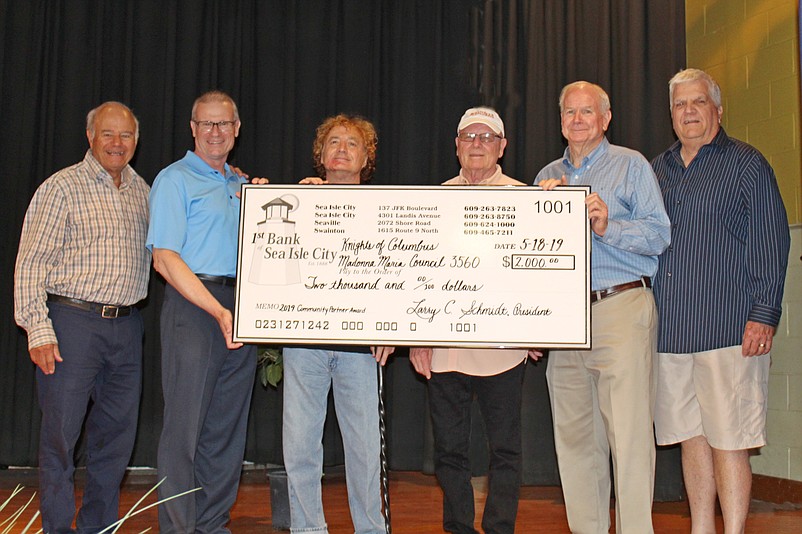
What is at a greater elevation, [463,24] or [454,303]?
[463,24]

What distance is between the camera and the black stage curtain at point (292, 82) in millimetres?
4707

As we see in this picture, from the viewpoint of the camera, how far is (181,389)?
9.30 ft

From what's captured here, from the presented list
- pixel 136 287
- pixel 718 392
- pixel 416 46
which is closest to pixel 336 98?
pixel 416 46

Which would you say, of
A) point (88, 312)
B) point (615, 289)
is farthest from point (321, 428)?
point (615, 289)

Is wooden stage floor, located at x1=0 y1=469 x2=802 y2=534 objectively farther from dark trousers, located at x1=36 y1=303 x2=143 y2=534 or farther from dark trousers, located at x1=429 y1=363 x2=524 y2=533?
dark trousers, located at x1=429 y1=363 x2=524 y2=533

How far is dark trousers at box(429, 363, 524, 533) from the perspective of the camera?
111 inches

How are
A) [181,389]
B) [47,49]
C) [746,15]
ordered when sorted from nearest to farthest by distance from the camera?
[181,389] → [746,15] → [47,49]

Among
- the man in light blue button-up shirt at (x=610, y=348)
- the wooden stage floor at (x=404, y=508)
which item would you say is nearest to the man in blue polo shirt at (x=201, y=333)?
the wooden stage floor at (x=404, y=508)

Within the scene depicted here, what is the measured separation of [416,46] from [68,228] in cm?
271

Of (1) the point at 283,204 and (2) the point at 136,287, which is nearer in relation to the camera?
(1) the point at 283,204

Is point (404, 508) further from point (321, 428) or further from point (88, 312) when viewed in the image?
point (88, 312)

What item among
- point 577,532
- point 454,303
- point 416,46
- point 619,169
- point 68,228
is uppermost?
point 416,46

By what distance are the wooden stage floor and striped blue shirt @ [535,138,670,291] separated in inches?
56.2

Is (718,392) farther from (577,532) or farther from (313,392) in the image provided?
(313,392)
